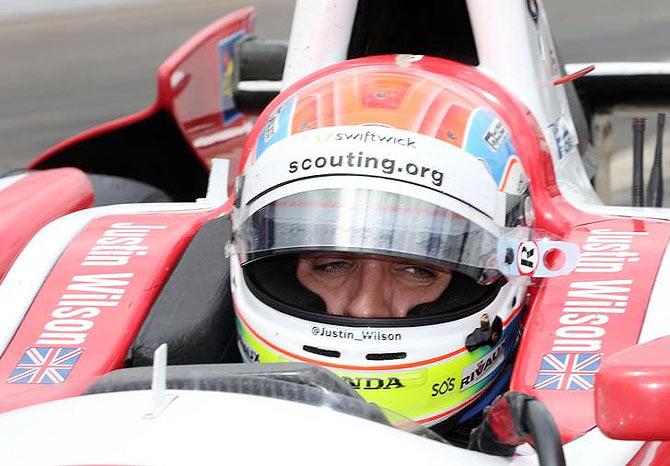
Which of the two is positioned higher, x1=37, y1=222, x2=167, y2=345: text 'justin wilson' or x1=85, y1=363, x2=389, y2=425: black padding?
x1=85, y1=363, x2=389, y2=425: black padding

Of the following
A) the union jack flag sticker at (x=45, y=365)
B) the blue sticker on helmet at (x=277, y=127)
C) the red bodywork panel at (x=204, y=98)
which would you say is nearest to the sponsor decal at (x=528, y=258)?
the blue sticker on helmet at (x=277, y=127)

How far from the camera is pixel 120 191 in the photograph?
176 inches

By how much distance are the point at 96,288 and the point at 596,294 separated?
1.08 m

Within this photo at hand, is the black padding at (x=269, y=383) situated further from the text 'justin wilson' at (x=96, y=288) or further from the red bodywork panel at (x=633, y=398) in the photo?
the text 'justin wilson' at (x=96, y=288)

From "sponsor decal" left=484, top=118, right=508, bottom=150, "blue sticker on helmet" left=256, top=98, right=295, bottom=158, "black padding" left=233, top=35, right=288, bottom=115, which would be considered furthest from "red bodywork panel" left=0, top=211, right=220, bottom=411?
"black padding" left=233, top=35, right=288, bottom=115

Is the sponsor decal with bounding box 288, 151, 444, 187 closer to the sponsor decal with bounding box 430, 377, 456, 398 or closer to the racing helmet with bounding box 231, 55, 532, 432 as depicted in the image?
the racing helmet with bounding box 231, 55, 532, 432

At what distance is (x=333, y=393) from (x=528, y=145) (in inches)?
50.0

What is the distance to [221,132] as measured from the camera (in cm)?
504

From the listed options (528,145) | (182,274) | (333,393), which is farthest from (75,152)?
(333,393)

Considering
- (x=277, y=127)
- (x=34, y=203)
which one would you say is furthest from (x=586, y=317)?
(x=34, y=203)

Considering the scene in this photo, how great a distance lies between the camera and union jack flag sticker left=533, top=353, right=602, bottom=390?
259 centimetres

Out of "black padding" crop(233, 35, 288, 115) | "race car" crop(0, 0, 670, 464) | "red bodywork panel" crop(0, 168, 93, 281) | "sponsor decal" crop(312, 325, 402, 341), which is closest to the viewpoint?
"race car" crop(0, 0, 670, 464)

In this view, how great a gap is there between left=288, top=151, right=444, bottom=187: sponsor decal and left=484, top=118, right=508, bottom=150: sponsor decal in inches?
8.8

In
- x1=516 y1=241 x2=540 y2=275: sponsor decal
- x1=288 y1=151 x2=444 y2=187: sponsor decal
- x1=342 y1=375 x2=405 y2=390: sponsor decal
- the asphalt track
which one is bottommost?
the asphalt track
